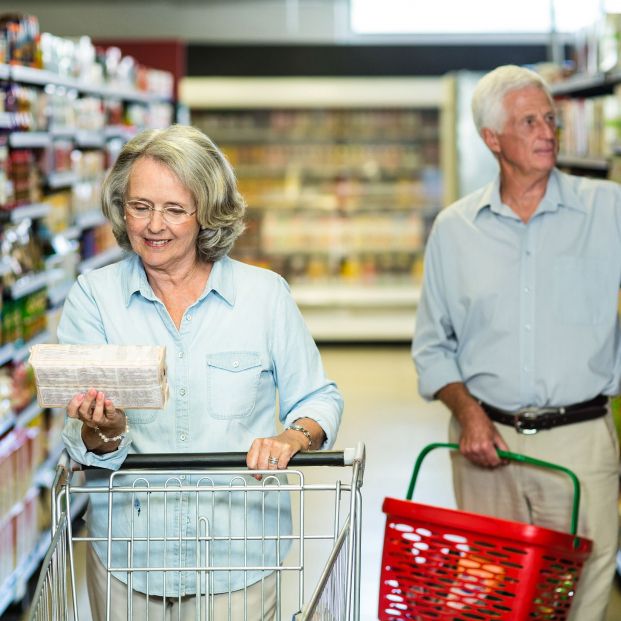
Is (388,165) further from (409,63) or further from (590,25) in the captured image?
(590,25)

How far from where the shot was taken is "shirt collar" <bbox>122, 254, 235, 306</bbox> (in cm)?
254

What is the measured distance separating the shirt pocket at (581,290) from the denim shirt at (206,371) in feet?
3.58

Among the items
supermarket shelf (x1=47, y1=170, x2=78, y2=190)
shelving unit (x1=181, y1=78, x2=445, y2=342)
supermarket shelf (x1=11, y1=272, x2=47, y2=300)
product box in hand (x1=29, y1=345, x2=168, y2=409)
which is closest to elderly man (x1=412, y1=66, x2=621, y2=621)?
product box in hand (x1=29, y1=345, x2=168, y2=409)

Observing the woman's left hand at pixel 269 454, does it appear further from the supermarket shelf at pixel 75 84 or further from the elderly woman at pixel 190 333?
the supermarket shelf at pixel 75 84

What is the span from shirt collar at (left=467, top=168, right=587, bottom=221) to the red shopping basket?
1.05 m

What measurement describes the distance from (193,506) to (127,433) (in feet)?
0.78

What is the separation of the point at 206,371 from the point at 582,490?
1392mm

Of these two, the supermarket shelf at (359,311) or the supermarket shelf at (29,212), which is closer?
the supermarket shelf at (29,212)

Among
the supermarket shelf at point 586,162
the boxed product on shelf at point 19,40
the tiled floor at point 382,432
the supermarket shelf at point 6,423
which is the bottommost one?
the tiled floor at point 382,432

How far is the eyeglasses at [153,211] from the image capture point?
244 centimetres

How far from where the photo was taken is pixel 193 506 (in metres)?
2.48

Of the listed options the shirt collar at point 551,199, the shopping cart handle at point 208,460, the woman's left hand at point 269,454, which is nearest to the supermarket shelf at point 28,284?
the shirt collar at point 551,199

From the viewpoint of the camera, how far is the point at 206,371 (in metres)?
2.51

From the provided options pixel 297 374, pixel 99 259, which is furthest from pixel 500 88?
pixel 99 259
